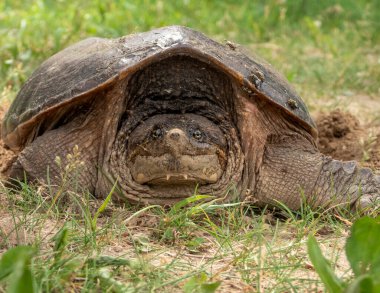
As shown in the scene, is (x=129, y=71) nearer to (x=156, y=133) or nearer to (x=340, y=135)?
(x=156, y=133)

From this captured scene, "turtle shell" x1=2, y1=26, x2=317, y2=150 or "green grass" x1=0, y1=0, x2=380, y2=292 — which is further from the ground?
"turtle shell" x1=2, y1=26, x2=317, y2=150

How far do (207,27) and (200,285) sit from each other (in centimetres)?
552

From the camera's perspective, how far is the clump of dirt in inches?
177

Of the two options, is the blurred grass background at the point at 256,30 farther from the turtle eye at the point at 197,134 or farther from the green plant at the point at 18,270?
the green plant at the point at 18,270

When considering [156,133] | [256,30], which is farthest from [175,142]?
[256,30]

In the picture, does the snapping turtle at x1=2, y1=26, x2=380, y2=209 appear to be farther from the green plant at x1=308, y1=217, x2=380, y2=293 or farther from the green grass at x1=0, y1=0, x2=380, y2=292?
the green plant at x1=308, y1=217, x2=380, y2=293

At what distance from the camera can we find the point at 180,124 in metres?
3.44

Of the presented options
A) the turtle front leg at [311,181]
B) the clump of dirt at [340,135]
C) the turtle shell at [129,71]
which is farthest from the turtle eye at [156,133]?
the clump of dirt at [340,135]

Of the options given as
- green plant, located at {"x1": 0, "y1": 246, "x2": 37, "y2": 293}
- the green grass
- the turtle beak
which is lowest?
the green grass

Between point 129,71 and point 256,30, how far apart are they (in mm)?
4159

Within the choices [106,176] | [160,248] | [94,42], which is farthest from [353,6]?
[160,248]

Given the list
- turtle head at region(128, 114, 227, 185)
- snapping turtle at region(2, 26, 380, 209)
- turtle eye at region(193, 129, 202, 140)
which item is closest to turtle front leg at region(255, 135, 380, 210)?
snapping turtle at region(2, 26, 380, 209)

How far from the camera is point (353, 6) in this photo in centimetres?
821

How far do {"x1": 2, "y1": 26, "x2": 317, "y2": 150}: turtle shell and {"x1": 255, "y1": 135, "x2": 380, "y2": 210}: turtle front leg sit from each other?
23 cm
